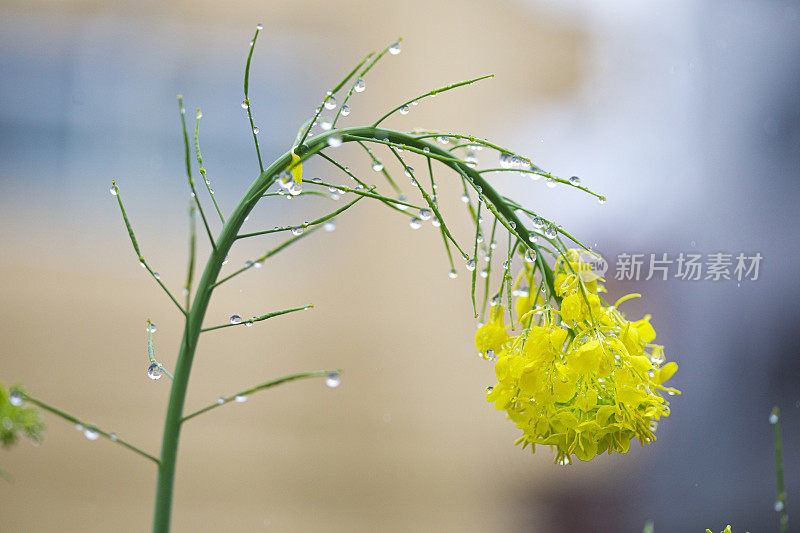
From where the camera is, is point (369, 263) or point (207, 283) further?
point (369, 263)

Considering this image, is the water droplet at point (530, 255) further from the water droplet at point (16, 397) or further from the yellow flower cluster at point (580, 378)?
the water droplet at point (16, 397)

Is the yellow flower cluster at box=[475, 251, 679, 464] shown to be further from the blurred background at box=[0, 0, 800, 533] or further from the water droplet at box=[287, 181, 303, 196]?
the blurred background at box=[0, 0, 800, 533]

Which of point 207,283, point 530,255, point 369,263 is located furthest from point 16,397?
point 369,263

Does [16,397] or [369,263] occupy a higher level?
[369,263]

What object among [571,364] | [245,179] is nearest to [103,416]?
[245,179]

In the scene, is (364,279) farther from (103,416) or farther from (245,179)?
(103,416)

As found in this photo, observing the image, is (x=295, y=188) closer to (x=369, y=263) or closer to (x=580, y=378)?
(x=580, y=378)

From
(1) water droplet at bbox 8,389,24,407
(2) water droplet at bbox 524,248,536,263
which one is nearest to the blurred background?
(2) water droplet at bbox 524,248,536,263
